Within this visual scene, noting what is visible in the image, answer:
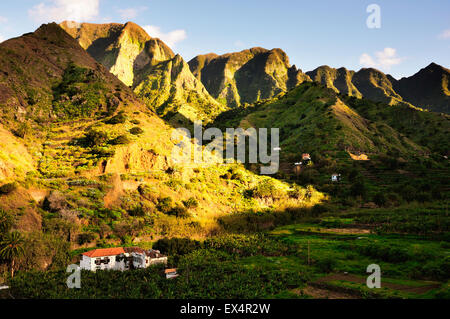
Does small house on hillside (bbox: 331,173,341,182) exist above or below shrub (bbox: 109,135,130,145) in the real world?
below

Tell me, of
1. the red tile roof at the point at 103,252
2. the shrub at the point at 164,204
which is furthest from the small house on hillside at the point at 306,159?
the red tile roof at the point at 103,252

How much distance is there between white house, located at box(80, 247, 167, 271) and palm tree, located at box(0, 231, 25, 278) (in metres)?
8.23

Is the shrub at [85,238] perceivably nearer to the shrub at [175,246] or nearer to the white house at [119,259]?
the white house at [119,259]

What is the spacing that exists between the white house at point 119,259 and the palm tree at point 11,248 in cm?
823

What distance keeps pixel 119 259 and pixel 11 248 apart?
560 inches

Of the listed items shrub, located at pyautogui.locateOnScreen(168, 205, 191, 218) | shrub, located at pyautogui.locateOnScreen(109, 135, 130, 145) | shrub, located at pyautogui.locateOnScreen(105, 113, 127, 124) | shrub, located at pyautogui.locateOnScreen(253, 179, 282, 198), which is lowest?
shrub, located at pyautogui.locateOnScreen(168, 205, 191, 218)

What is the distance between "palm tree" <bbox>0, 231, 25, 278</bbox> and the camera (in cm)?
4247

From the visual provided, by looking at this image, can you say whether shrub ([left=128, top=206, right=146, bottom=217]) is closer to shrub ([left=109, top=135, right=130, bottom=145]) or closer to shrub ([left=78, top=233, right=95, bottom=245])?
shrub ([left=78, top=233, right=95, bottom=245])

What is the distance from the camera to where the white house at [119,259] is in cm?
4478

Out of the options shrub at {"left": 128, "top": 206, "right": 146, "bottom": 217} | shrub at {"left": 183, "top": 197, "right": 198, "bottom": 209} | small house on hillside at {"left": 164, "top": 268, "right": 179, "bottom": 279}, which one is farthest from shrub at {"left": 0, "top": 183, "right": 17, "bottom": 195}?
shrub at {"left": 183, "top": 197, "right": 198, "bottom": 209}

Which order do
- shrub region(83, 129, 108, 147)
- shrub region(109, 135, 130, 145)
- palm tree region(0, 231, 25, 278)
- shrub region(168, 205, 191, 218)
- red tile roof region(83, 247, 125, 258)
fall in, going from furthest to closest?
shrub region(109, 135, 130, 145), shrub region(83, 129, 108, 147), shrub region(168, 205, 191, 218), red tile roof region(83, 247, 125, 258), palm tree region(0, 231, 25, 278)

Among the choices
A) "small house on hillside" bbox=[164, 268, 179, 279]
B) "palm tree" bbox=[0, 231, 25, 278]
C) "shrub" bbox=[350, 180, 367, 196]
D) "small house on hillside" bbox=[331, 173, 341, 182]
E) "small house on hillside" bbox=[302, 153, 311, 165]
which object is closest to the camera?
"palm tree" bbox=[0, 231, 25, 278]

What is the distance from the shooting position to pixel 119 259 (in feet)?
154
